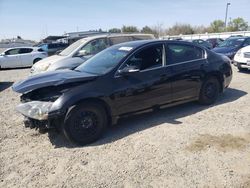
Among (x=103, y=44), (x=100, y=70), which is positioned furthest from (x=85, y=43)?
(x=100, y=70)

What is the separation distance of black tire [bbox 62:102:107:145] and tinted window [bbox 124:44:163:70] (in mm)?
1106

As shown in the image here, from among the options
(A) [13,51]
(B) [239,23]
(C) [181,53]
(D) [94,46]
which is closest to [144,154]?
(C) [181,53]

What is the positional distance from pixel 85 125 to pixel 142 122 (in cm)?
134

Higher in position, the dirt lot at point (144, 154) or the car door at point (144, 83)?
the car door at point (144, 83)

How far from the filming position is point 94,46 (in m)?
9.43

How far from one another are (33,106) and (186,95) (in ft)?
10.4

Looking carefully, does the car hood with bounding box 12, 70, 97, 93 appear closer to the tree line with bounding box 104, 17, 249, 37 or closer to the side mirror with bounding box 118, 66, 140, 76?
the side mirror with bounding box 118, 66, 140, 76

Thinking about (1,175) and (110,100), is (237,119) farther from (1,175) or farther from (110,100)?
(1,175)

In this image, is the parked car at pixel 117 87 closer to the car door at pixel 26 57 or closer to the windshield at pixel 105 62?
the windshield at pixel 105 62

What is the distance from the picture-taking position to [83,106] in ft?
13.6

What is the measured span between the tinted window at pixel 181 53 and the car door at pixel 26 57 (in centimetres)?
1409

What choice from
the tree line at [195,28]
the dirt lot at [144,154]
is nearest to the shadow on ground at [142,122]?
the dirt lot at [144,154]

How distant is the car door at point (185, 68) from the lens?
5316mm

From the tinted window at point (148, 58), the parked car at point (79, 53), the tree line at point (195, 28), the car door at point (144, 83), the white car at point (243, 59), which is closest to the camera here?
the car door at point (144, 83)
